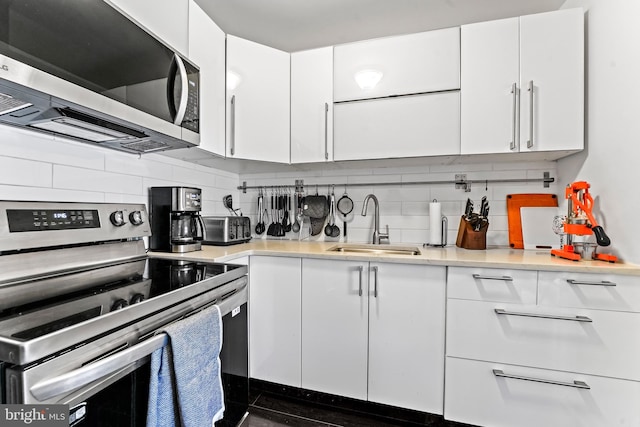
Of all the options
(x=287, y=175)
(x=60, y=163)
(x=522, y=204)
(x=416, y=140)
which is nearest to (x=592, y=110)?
(x=522, y=204)

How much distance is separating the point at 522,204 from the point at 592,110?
624mm

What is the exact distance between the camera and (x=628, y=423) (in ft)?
3.93

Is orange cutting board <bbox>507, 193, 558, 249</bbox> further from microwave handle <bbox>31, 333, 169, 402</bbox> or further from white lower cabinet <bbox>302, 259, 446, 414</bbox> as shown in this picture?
microwave handle <bbox>31, 333, 169, 402</bbox>

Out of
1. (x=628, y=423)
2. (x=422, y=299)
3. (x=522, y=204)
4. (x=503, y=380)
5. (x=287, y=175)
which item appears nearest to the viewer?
(x=628, y=423)

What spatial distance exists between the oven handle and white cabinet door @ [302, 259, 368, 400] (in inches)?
37.4

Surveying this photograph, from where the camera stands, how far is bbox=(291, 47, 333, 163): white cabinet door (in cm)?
190

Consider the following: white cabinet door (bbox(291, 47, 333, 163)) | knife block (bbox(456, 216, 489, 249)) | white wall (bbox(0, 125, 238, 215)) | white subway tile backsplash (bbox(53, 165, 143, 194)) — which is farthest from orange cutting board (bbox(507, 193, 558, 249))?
white subway tile backsplash (bbox(53, 165, 143, 194))

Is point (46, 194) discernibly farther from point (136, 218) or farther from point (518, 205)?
point (518, 205)

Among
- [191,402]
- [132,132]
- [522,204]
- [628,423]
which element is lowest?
[628,423]

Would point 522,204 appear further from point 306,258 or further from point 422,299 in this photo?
point 306,258

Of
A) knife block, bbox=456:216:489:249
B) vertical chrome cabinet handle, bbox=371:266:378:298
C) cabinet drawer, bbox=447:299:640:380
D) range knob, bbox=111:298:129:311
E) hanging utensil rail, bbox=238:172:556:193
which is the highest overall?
hanging utensil rail, bbox=238:172:556:193

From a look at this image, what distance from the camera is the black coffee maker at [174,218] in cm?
159

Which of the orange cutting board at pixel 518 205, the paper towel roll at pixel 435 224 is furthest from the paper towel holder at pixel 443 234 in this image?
the orange cutting board at pixel 518 205

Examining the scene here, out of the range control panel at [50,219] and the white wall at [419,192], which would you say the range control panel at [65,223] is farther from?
the white wall at [419,192]
